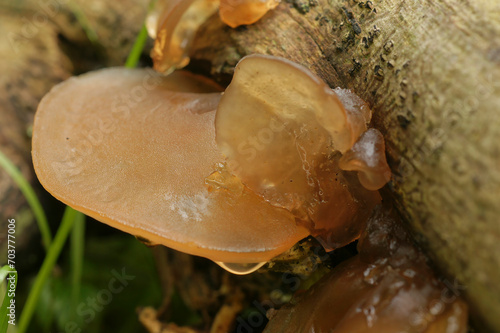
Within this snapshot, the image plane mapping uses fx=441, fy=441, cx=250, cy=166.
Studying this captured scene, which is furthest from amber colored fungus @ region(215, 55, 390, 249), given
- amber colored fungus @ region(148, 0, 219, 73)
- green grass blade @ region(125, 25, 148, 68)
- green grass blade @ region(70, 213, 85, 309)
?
green grass blade @ region(70, 213, 85, 309)

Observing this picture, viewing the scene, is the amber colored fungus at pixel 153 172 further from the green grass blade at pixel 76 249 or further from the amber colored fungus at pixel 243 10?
the green grass blade at pixel 76 249

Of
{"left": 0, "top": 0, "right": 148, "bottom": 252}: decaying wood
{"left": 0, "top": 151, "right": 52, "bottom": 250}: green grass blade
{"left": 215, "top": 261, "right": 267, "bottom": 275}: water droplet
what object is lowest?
{"left": 0, "top": 151, "right": 52, "bottom": 250}: green grass blade

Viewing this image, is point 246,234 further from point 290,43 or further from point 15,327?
point 15,327

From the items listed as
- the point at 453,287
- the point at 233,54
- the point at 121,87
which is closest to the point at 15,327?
the point at 121,87

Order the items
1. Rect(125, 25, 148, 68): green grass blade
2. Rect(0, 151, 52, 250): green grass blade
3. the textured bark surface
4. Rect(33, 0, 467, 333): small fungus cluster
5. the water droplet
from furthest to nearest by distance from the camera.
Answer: Rect(125, 25, 148, 68): green grass blade, Rect(0, 151, 52, 250): green grass blade, the water droplet, Rect(33, 0, 467, 333): small fungus cluster, the textured bark surface

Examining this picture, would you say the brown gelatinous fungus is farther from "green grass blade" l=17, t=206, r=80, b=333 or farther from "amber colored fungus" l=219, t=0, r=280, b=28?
"green grass blade" l=17, t=206, r=80, b=333
